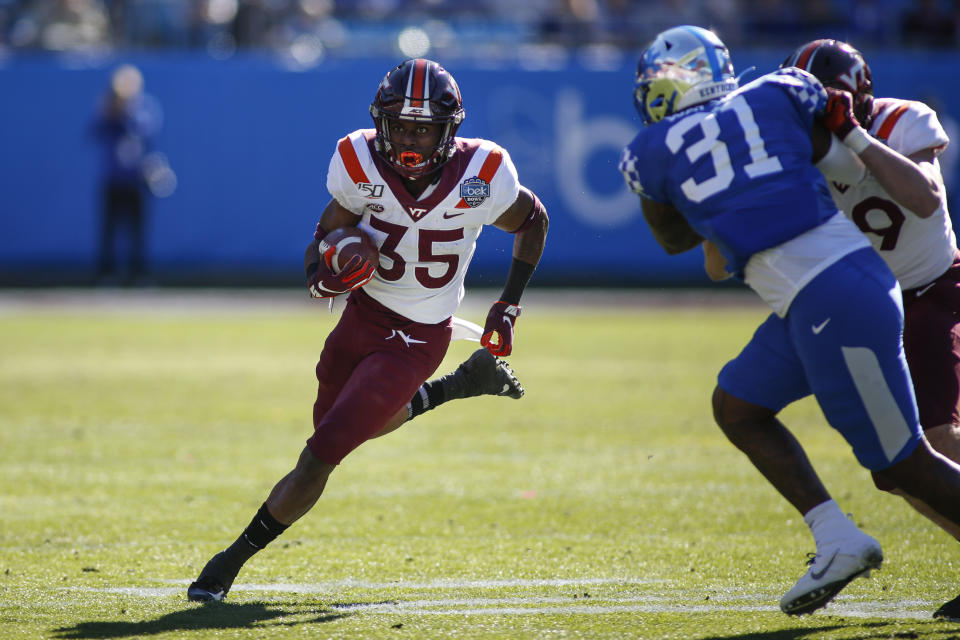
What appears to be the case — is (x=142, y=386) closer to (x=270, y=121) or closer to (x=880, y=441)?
(x=880, y=441)

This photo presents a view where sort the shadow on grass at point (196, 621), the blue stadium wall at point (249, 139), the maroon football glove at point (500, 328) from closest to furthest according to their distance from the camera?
the shadow on grass at point (196, 621), the maroon football glove at point (500, 328), the blue stadium wall at point (249, 139)

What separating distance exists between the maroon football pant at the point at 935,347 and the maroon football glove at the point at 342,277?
6.06ft

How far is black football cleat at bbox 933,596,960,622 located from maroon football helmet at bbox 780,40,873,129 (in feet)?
5.14

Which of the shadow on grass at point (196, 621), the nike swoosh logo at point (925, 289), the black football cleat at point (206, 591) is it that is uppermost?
the nike swoosh logo at point (925, 289)

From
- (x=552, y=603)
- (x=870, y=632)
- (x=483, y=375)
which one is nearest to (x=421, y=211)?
(x=483, y=375)

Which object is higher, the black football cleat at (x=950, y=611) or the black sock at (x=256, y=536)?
the black football cleat at (x=950, y=611)

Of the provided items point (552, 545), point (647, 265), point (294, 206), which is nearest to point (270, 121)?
point (294, 206)

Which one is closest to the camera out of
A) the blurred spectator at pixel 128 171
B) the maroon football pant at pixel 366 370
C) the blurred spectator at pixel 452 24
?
the maroon football pant at pixel 366 370

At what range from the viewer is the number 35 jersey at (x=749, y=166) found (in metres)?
3.48

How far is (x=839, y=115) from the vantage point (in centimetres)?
351

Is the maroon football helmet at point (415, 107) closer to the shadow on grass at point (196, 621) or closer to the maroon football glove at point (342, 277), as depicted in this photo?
the maroon football glove at point (342, 277)

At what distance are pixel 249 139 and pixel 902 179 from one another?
13907 millimetres

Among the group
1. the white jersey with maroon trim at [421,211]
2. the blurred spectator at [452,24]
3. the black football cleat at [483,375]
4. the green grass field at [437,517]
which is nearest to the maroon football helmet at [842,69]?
the white jersey with maroon trim at [421,211]

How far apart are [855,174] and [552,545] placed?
6.53 feet
